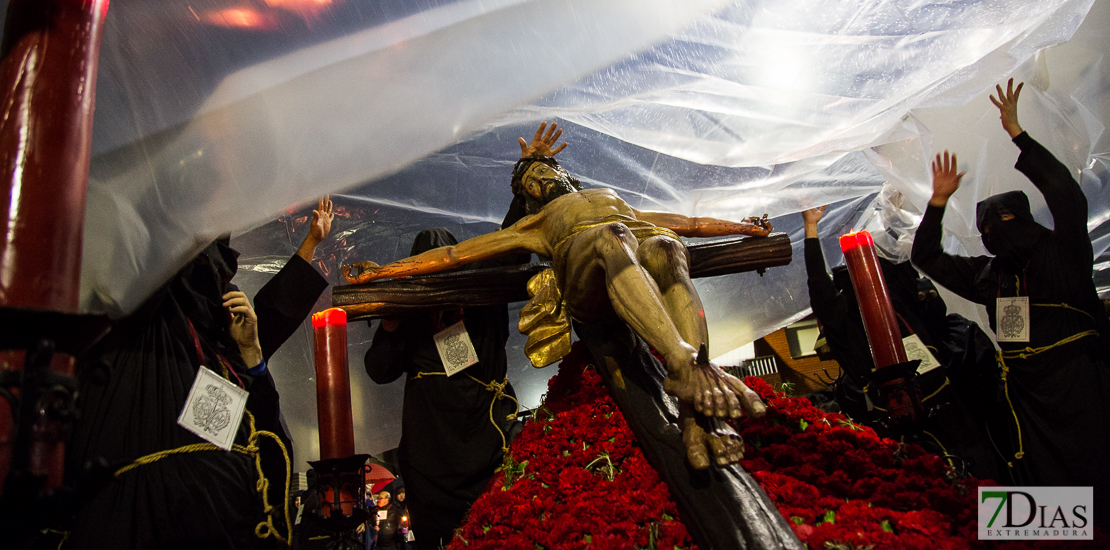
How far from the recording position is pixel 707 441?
5.15ft

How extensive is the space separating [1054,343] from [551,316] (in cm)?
247

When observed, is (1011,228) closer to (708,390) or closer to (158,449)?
(708,390)

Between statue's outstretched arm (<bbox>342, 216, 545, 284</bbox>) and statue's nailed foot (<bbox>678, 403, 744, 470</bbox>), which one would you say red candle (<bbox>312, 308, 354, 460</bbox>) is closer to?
statue's outstretched arm (<bbox>342, 216, 545, 284</bbox>)

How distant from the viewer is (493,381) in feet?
9.32

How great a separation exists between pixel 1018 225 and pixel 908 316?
2.79ft

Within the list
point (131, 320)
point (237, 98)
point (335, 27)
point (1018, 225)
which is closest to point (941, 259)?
point (1018, 225)

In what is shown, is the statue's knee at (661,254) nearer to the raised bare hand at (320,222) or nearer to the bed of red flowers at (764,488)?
the bed of red flowers at (764,488)

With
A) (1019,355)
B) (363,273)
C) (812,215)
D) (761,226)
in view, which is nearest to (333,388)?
(363,273)

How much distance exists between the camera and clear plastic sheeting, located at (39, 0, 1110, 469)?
1.41 m

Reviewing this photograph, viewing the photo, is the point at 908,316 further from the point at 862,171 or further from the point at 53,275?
the point at 53,275

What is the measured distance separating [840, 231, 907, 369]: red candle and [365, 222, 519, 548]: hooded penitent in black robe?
5.30ft

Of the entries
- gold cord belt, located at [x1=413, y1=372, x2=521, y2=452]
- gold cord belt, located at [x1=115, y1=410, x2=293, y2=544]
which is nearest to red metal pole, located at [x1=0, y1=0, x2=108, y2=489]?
gold cord belt, located at [x1=115, y1=410, x2=293, y2=544]

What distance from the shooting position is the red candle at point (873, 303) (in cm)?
221

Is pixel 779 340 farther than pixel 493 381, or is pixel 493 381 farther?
pixel 779 340
